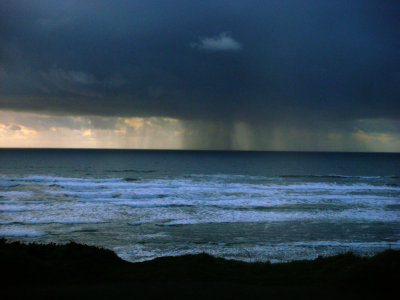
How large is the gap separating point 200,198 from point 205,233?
14.5 metres

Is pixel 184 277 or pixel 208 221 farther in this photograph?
pixel 208 221

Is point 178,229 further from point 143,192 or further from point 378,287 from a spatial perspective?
point 143,192

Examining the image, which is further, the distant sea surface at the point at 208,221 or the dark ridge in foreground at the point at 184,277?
the distant sea surface at the point at 208,221

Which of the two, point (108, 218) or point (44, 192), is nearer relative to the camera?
point (108, 218)

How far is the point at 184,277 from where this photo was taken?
7734 millimetres

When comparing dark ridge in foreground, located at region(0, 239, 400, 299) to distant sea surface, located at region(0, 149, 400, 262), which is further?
distant sea surface, located at region(0, 149, 400, 262)

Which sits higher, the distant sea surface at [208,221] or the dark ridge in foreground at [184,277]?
the dark ridge in foreground at [184,277]

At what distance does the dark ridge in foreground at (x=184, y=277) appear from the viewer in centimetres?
675

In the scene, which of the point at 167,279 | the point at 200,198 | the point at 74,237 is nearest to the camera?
the point at 167,279

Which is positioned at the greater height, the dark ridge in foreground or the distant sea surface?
the dark ridge in foreground

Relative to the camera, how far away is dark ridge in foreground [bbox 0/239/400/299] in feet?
22.1

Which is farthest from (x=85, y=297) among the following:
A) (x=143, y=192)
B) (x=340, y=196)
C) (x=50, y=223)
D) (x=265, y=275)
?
(x=340, y=196)

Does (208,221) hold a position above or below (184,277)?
below

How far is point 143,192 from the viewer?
38.0 meters
